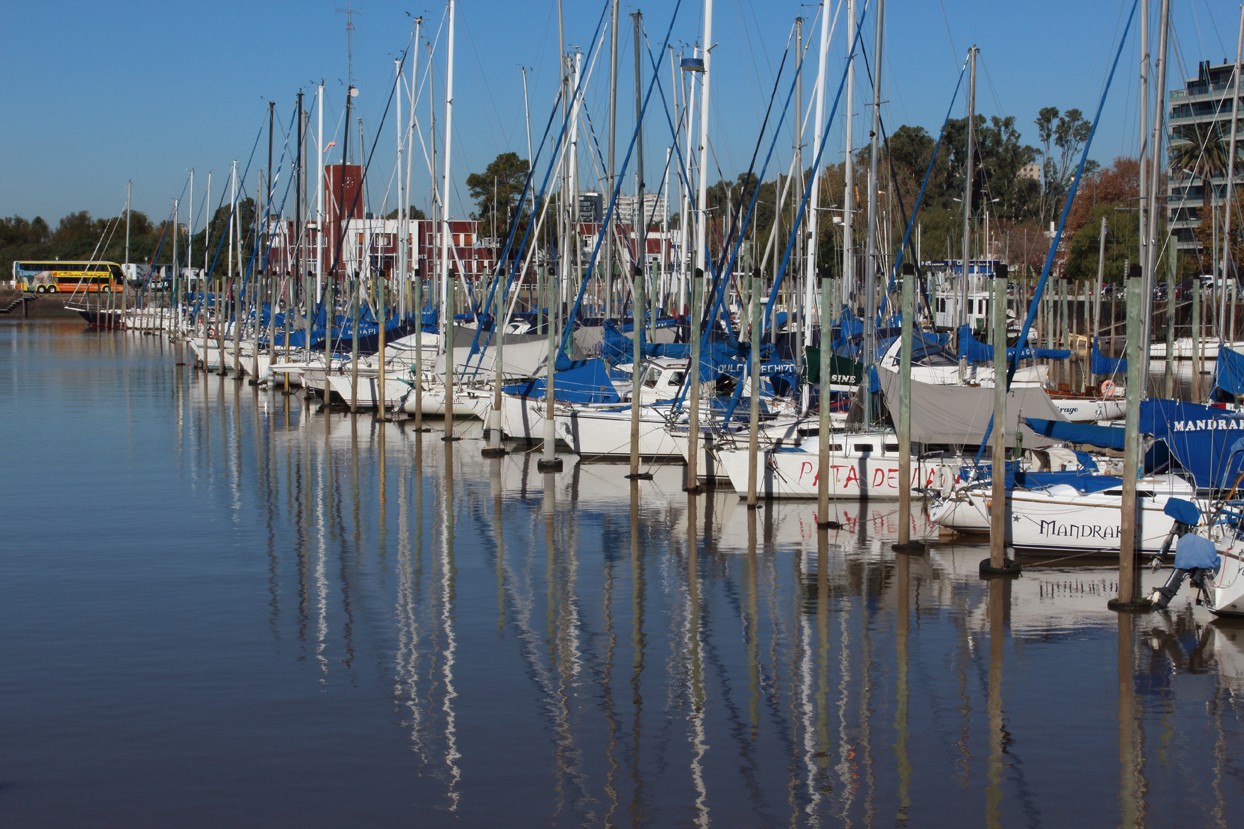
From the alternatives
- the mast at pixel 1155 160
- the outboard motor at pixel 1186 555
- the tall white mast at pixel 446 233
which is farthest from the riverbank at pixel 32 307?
the outboard motor at pixel 1186 555

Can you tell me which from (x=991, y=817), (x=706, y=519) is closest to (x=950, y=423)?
(x=706, y=519)

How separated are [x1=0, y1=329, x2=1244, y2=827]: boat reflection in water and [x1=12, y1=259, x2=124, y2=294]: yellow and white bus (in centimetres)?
13548

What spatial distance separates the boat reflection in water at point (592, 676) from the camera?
13.8m

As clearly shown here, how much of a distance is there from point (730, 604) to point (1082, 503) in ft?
19.8

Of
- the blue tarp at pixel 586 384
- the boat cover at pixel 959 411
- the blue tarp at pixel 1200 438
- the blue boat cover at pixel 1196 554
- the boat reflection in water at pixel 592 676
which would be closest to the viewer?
the boat reflection in water at pixel 592 676

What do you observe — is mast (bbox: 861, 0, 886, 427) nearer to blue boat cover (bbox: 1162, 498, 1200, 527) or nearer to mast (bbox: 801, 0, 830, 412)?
mast (bbox: 801, 0, 830, 412)

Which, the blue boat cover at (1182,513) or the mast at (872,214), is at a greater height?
the mast at (872,214)

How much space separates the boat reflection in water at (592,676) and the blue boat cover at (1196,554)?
0.88 m

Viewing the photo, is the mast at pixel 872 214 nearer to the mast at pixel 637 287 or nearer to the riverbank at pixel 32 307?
the mast at pixel 637 287

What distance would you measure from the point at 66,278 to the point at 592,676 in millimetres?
159942

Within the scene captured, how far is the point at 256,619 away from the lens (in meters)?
20.3

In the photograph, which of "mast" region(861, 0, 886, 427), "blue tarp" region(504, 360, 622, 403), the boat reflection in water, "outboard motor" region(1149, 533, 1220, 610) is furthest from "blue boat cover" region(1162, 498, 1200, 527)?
"blue tarp" region(504, 360, 622, 403)

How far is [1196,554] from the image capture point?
19.2m

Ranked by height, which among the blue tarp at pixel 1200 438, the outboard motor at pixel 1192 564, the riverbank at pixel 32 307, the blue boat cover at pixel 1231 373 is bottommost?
the outboard motor at pixel 1192 564
